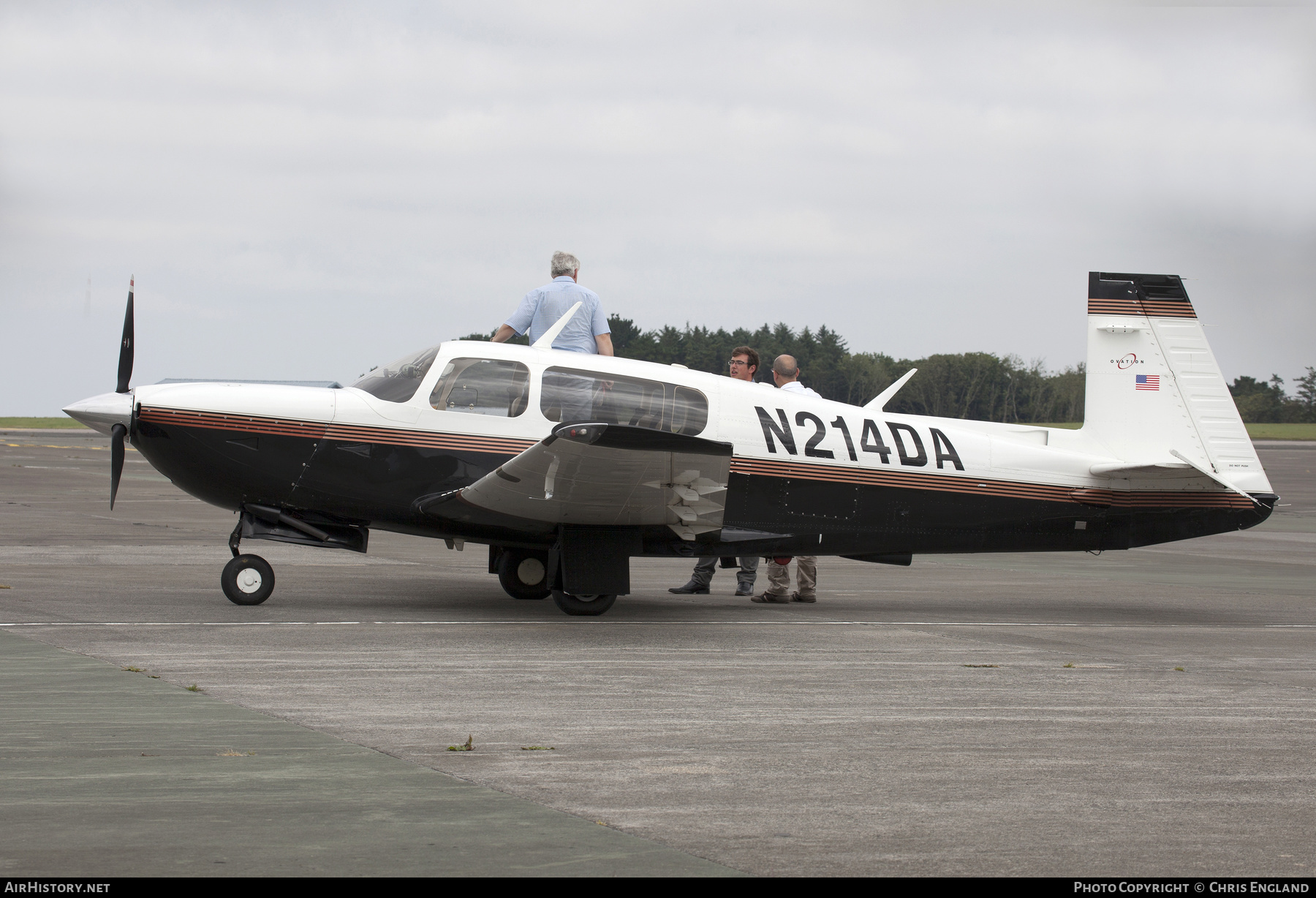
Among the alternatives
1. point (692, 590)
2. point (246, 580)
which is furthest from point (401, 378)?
point (692, 590)

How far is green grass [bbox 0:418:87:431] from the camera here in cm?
9530

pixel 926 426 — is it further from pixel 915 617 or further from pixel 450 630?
pixel 450 630

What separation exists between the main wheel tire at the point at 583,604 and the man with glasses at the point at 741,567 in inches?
83.8

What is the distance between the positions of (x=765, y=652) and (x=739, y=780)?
353cm

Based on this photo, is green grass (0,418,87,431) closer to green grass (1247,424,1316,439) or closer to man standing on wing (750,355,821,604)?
green grass (1247,424,1316,439)

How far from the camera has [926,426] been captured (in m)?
10.9

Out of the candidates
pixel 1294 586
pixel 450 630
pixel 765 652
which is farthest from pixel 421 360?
pixel 1294 586

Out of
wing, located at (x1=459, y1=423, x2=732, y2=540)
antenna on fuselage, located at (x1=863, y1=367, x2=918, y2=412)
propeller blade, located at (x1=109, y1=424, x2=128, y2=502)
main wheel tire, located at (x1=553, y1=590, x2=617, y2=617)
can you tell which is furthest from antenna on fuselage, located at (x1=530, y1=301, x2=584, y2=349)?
propeller blade, located at (x1=109, y1=424, x2=128, y2=502)

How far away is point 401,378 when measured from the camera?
9930 mm

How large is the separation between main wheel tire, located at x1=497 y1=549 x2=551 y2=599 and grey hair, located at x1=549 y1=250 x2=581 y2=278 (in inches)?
98.3

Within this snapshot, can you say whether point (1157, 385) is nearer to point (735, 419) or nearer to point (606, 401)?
point (735, 419)

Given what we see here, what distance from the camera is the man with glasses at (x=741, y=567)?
39.2 feet

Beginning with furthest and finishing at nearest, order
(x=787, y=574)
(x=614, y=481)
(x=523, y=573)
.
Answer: (x=787, y=574)
(x=523, y=573)
(x=614, y=481)

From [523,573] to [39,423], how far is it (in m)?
105
